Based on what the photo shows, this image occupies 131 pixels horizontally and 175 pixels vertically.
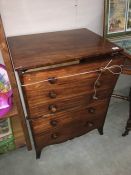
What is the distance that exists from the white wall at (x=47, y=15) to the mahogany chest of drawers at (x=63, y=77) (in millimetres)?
89

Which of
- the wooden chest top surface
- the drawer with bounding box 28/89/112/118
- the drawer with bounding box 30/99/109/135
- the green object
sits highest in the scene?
the wooden chest top surface

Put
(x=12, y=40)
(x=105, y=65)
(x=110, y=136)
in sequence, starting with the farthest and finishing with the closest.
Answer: (x=110, y=136) < (x=12, y=40) < (x=105, y=65)

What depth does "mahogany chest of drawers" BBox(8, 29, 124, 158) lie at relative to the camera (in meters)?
0.98

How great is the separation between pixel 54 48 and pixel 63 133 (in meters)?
0.68

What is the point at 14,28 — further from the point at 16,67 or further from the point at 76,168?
the point at 76,168

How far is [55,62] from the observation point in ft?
3.13

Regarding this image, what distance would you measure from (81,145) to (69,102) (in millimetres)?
618

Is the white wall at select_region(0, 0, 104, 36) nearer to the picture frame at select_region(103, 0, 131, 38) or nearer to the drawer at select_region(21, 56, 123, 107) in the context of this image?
the picture frame at select_region(103, 0, 131, 38)

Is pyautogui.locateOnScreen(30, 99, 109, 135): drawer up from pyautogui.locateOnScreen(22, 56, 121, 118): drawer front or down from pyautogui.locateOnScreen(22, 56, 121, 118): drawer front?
down

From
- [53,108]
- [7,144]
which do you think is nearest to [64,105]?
[53,108]

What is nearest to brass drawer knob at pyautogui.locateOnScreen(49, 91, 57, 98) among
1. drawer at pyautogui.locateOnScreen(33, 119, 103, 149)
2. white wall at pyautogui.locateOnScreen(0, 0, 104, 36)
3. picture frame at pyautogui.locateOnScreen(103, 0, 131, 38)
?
drawer at pyautogui.locateOnScreen(33, 119, 103, 149)

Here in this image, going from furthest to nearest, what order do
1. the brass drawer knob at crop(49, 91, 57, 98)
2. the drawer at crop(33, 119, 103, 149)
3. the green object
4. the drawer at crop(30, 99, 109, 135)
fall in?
the green object
the drawer at crop(33, 119, 103, 149)
the drawer at crop(30, 99, 109, 135)
the brass drawer knob at crop(49, 91, 57, 98)

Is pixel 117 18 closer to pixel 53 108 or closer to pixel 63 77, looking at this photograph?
pixel 63 77

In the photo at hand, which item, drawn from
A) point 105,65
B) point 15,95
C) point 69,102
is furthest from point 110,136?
point 15,95
